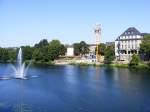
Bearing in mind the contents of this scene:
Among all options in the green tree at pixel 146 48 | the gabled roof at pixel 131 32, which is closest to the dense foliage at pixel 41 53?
the gabled roof at pixel 131 32

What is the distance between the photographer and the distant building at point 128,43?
5812cm

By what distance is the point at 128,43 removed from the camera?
59.5 metres

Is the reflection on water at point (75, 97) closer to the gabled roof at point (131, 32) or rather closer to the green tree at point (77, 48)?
the gabled roof at point (131, 32)

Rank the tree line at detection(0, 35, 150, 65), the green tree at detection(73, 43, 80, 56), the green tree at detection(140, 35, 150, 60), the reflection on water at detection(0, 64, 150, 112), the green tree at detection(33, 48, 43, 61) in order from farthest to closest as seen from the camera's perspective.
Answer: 1. the green tree at detection(73, 43, 80, 56)
2. the green tree at detection(33, 48, 43, 61)
3. the tree line at detection(0, 35, 150, 65)
4. the green tree at detection(140, 35, 150, 60)
5. the reflection on water at detection(0, 64, 150, 112)

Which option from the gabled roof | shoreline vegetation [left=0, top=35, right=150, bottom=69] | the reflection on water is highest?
the gabled roof

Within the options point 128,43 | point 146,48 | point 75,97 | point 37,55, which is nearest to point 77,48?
point 37,55

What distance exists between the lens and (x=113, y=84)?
2948 cm

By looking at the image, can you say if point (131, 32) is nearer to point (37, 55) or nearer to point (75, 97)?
point (37, 55)

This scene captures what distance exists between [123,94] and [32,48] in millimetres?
52506

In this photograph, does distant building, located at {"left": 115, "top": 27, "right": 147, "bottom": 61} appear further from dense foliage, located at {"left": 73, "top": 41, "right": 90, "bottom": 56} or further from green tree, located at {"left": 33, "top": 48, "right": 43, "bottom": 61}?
green tree, located at {"left": 33, "top": 48, "right": 43, "bottom": 61}

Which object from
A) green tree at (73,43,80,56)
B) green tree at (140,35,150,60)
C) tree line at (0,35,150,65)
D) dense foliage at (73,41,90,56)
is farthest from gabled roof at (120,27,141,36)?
green tree at (73,43,80,56)

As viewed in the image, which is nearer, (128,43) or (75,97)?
(75,97)

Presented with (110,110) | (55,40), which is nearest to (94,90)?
(110,110)

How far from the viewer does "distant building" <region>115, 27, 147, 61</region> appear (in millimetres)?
58125
